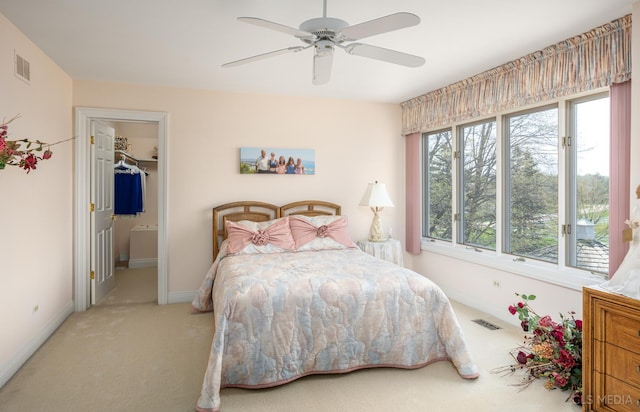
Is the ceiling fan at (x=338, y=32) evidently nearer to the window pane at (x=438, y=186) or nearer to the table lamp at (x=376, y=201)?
the table lamp at (x=376, y=201)

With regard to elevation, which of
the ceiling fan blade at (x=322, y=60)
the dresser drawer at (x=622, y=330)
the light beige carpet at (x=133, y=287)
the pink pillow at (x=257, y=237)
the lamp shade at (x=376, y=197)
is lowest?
the light beige carpet at (x=133, y=287)

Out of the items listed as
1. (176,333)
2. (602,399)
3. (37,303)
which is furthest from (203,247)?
(602,399)

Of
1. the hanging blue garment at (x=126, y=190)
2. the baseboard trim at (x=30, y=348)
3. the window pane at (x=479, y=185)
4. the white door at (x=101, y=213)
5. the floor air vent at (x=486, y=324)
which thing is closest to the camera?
the baseboard trim at (x=30, y=348)

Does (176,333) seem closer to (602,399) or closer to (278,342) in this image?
(278,342)

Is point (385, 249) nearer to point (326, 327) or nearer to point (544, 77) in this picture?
point (326, 327)

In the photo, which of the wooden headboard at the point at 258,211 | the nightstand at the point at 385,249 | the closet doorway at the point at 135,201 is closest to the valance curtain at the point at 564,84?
the nightstand at the point at 385,249

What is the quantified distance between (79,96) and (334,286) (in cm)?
348

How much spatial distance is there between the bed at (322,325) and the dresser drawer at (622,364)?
0.80 m

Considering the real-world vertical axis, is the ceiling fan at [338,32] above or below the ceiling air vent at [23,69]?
below

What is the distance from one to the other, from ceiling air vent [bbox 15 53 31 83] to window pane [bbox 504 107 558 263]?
431 centimetres

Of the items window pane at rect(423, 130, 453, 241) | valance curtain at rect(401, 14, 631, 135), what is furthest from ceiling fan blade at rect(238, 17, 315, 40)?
window pane at rect(423, 130, 453, 241)

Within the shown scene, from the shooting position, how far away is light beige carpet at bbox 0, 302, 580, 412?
7.41 feet

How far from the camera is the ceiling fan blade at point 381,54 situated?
222cm

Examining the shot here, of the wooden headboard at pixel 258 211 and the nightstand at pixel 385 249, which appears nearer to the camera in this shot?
the wooden headboard at pixel 258 211
